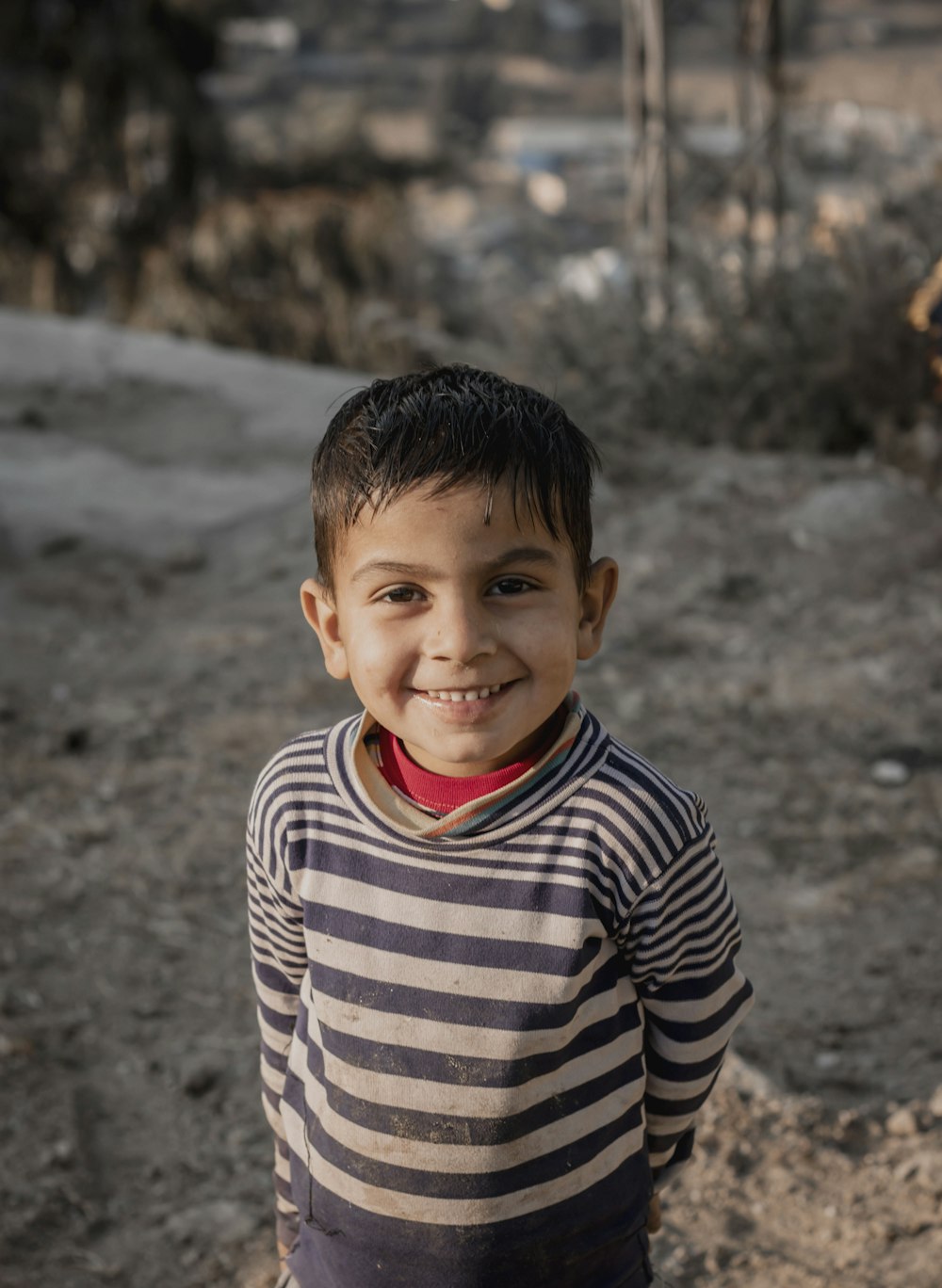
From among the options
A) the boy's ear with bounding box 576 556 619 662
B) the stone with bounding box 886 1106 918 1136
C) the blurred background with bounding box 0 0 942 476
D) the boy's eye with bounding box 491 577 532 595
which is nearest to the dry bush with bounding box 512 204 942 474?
the blurred background with bounding box 0 0 942 476

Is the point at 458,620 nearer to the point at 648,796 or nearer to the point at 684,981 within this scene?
the point at 648,796

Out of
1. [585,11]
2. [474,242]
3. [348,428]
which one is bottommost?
[474,242]

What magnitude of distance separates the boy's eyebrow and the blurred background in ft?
1.53

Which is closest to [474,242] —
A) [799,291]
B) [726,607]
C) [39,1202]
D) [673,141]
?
[673,141]

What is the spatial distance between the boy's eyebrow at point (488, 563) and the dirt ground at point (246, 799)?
1.18m

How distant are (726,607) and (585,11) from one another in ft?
122

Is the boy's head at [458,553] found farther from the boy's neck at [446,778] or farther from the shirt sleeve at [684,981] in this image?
the shirt sleeve at [684,981]

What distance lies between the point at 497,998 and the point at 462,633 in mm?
321

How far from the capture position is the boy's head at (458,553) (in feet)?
3.78

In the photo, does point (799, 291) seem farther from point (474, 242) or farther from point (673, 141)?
point (474, 242)


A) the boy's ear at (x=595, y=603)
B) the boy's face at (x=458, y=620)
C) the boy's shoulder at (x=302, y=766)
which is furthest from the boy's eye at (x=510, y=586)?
the boy's shoulder at (x=302, y=766)

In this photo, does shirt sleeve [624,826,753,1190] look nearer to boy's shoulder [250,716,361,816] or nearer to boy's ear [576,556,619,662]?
boy's ear [576,556,619,662]

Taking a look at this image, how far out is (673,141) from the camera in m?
6.45

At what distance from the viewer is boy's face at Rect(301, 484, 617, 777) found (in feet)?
3.78
